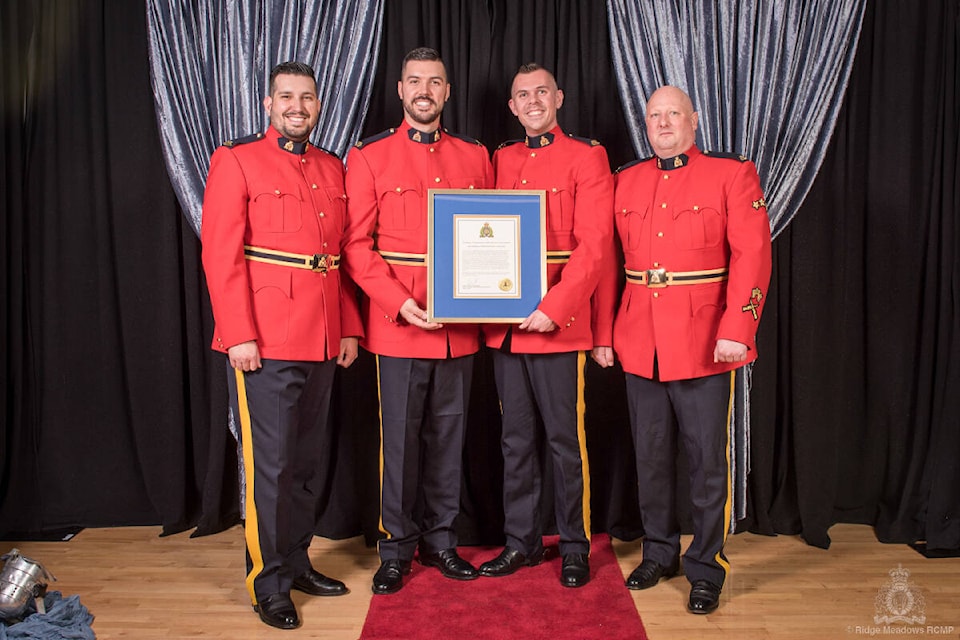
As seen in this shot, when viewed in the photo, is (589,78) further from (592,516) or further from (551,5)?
(592,516)

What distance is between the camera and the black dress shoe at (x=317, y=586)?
308 centimetres

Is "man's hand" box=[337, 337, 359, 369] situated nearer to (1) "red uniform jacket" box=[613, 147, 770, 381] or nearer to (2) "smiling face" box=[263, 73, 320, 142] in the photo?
(2) "smiling face" box=[263, 73, 320, 142]

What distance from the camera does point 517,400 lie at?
3.18 metres

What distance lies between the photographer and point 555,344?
3.08m

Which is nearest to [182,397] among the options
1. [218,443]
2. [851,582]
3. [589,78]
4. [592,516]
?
[218,443]

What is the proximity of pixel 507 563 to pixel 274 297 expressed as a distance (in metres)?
1.33

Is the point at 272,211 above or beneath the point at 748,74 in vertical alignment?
beneath

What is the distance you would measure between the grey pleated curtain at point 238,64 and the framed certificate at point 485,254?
2.79 ft

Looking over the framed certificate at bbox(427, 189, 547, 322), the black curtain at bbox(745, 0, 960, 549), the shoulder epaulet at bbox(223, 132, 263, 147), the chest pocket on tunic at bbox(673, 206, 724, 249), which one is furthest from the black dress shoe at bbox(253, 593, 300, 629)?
the black curtain at bbox(745, 0, 960, 549)

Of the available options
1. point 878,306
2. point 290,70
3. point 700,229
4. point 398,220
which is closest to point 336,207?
point 398,220

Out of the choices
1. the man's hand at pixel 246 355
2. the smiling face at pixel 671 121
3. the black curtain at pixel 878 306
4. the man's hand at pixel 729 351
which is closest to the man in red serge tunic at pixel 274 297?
the man's hand at pixel 246 355

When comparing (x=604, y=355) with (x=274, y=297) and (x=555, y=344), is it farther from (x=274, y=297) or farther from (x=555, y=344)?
(x=274, y=297)

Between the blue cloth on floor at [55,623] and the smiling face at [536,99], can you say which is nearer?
the blue cloth on floor at [55,623]

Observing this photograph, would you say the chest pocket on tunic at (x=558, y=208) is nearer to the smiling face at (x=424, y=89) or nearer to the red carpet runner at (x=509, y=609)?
the smiling face at (x=424, y=89)
